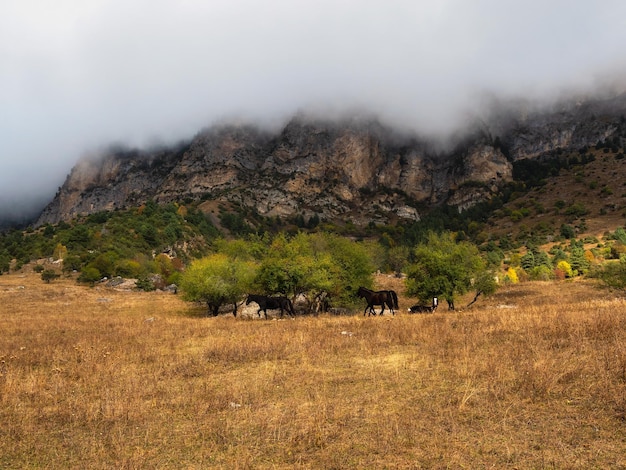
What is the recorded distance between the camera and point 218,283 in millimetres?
37469

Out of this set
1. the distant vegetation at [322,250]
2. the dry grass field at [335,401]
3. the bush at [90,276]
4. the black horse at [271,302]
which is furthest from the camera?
the bush at [90,276]

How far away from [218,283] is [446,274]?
22876mm

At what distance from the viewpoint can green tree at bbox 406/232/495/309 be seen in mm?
37500

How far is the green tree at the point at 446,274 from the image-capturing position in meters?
37.5

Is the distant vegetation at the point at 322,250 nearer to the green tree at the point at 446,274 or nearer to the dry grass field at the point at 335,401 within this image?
the green tree at the point at 446,274

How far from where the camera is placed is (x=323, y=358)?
14.1 meters

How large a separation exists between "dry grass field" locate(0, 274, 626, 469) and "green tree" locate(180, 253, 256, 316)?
19.5 m

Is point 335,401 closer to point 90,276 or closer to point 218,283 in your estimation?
point 218,283

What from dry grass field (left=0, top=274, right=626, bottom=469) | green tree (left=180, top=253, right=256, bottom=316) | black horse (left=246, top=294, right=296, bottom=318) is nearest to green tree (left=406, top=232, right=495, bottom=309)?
black horse (left=246, top=294, right=296, bottom=318)

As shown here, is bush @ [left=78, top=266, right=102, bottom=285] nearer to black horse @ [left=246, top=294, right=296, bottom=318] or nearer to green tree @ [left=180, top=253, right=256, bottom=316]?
green tree @ [left=180, top=253, right=256, bottom=316]

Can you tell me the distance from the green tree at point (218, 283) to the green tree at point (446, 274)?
667 inches

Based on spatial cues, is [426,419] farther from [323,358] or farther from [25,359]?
[25,359]

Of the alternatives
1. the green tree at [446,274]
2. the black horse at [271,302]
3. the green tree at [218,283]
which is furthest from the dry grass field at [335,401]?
the green tree at [446,274]

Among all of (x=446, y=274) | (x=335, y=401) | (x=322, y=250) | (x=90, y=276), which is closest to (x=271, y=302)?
(x=322, y=250)
